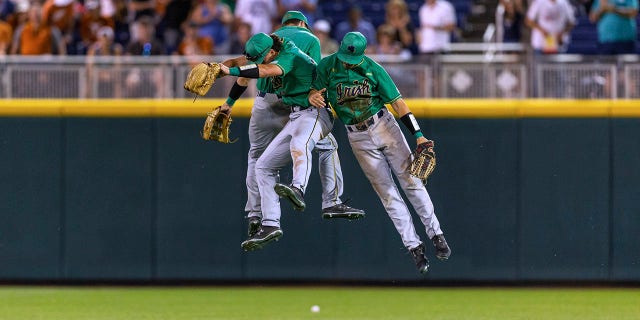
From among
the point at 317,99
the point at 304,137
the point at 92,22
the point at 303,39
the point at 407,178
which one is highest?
the point at 92,22

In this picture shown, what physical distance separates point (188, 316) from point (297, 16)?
339cm

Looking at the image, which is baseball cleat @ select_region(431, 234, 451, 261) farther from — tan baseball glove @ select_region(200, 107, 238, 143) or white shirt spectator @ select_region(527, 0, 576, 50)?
white shirt spectator @ select_region(527, 0, 576, 50)

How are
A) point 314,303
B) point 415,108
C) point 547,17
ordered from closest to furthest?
point 314,303 → point 415,108 → point 547,17

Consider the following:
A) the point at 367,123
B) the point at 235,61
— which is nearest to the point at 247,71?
the point at 235,61

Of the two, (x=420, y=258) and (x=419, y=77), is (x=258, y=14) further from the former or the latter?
(x=420, y=258)

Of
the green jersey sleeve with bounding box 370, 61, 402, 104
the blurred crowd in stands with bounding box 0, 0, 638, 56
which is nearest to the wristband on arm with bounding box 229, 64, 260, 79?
the green jersey sleeve with bounding box 370, 61, 402, 104

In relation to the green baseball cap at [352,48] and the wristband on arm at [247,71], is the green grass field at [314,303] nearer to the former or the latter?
the green baseball cap at [352,48]

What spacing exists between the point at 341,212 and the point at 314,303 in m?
3.06

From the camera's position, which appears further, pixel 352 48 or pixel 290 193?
pixel 352 48

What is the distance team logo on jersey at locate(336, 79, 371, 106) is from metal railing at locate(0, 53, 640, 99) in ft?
11.6

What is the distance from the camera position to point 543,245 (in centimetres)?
1566

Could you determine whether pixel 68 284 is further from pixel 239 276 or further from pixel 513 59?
pixel 513 59

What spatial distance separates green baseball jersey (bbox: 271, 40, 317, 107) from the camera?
1134 cm

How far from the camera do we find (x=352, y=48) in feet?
36.8
